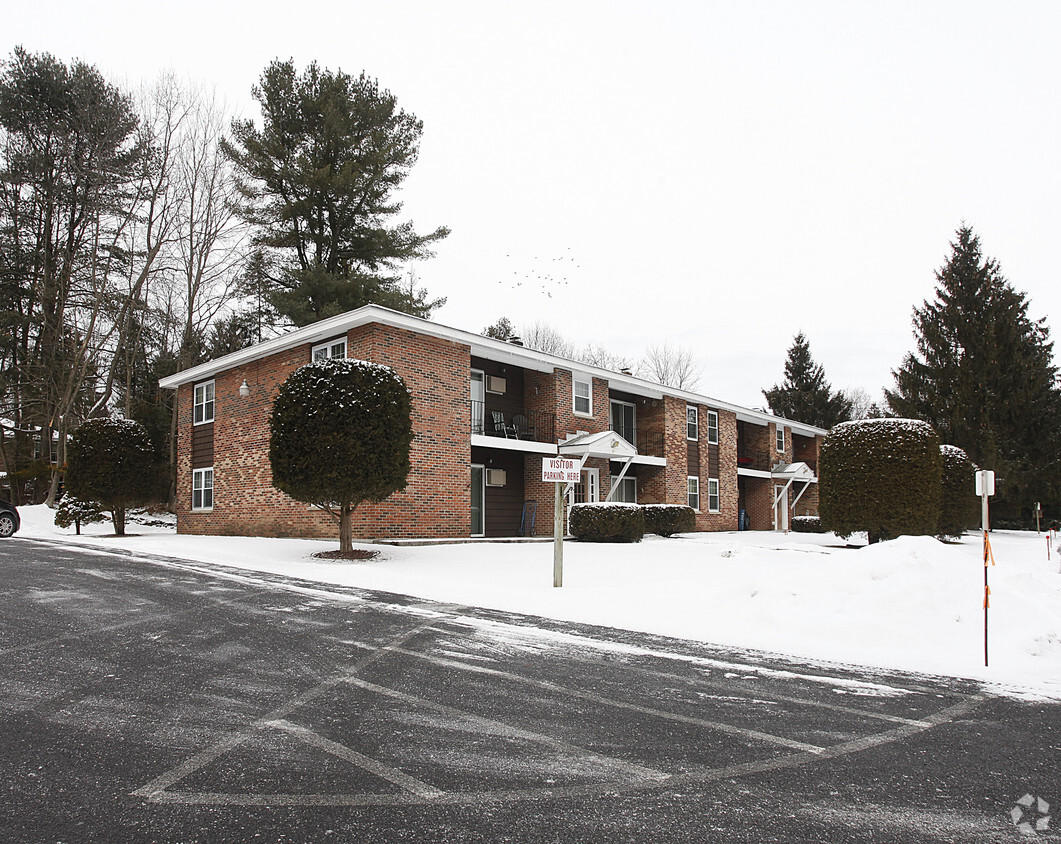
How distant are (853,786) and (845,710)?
150 cm

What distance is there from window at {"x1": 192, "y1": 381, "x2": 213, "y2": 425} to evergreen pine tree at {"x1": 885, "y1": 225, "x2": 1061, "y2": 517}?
31.3m

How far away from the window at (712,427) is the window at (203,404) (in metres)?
19.7

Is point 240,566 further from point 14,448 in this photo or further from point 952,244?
point 952,244

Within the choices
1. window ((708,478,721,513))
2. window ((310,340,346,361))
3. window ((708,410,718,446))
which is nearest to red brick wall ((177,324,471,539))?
window ((310,340,346,361))

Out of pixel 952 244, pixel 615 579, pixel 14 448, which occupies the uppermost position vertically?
pixel 952 244

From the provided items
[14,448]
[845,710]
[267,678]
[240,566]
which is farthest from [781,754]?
[14,448]

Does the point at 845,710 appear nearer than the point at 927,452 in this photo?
Yes

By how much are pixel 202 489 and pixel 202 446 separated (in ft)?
4.75

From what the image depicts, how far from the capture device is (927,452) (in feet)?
55.2

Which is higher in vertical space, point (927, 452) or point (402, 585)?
point (927, 452)

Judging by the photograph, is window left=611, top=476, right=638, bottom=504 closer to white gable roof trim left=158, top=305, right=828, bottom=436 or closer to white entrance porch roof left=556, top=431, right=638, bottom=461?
white gable roof trim left=158, top=305, right=828, bottom=436

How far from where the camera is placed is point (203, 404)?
23.7 m

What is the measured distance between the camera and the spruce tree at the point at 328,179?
92.7ft

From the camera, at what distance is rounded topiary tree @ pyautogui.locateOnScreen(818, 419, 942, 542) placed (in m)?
16.7
